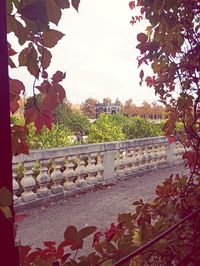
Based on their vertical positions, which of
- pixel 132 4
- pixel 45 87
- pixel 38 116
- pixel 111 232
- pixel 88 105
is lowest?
pixel 111 232

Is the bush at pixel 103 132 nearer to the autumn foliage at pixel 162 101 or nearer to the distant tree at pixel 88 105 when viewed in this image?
the autumn foliage at pixel 162 101

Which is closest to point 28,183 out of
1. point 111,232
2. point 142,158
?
point 142,158

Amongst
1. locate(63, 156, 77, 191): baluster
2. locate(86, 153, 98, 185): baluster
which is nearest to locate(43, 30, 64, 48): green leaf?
locate(63, 156, 77, 191): baluster

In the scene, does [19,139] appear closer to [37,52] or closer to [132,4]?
[37,52]

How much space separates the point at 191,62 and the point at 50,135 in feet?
20.7

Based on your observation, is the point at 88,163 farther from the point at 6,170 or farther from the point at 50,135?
the point at 6,170

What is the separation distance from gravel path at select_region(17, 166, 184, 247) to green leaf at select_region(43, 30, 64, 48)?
4208 mm

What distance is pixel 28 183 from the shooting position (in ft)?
22.1

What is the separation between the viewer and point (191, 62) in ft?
8.28

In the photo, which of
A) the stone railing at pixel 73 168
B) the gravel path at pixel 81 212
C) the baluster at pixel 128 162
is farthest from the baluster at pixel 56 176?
the baluster at pixel 128 162

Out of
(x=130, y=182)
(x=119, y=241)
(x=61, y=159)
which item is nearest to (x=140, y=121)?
(x=130, y=182)

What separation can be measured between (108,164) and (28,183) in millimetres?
2784

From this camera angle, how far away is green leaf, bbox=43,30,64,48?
1.01 m

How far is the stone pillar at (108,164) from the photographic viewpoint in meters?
8.90
